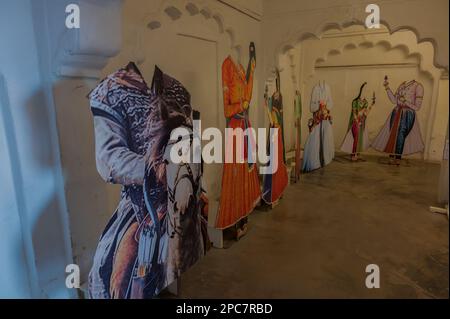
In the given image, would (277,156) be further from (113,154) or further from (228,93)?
(113,154)

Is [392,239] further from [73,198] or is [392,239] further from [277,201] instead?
[277,201]

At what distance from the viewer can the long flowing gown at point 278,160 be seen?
275 cm

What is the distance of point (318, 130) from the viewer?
4.60 metres

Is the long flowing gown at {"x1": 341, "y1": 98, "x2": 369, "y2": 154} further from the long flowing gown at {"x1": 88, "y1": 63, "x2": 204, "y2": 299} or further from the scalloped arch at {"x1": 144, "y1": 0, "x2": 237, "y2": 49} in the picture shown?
the long flowing gown at {"x1": 88, "y1": 63, "x2": 204, "y2": 299}

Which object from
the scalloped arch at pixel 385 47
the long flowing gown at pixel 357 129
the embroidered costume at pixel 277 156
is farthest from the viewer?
the long flowing gown at pixel 357 129

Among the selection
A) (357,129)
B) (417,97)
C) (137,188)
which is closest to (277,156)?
(417,97)

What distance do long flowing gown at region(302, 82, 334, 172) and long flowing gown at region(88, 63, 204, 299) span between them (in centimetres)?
365

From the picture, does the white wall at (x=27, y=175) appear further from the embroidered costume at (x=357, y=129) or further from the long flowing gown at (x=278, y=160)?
the embroidered costume at (x=357, y=129)

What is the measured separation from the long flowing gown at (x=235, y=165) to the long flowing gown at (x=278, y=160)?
44 cm

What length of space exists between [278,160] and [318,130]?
6.41ft

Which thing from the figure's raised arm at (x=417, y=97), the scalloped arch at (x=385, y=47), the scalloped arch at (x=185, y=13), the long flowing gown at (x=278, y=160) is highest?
the scalloped arch at (x=385, y=47)

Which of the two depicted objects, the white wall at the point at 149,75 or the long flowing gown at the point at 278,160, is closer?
the white wall at the point at 149,75

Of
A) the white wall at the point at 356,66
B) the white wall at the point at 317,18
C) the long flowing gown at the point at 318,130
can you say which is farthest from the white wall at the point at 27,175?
the white wall at the point at 356,66

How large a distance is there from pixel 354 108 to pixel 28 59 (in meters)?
5.34
